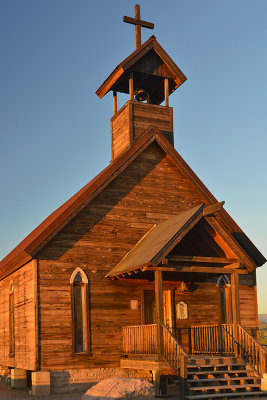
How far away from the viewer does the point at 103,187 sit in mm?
20078

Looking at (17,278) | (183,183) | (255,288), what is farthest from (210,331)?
(17,278)

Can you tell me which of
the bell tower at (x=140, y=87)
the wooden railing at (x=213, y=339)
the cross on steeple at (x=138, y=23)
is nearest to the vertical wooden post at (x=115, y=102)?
the bell tower at (x=140, y=87)

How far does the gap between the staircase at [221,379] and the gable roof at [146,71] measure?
12.1m

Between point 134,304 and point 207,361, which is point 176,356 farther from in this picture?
point 134,304

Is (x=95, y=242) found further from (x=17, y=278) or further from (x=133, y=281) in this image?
(x=17, y=278)

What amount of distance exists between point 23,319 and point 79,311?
2381mm

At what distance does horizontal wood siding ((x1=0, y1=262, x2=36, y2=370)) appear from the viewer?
18.6m

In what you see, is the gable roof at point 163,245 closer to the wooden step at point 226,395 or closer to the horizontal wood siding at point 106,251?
the horizontal wood siding at point 106,251

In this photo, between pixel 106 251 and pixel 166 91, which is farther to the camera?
pixel 166 91

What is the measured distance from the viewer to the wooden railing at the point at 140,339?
17078mm

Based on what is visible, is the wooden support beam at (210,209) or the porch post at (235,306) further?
the porch post at (235,306)

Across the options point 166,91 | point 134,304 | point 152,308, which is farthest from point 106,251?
point 166,91

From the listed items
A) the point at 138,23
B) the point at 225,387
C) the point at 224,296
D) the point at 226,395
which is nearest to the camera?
the point at 226,395

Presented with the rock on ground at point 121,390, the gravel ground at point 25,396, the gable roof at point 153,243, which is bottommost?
the gravel ground at point 25,396
